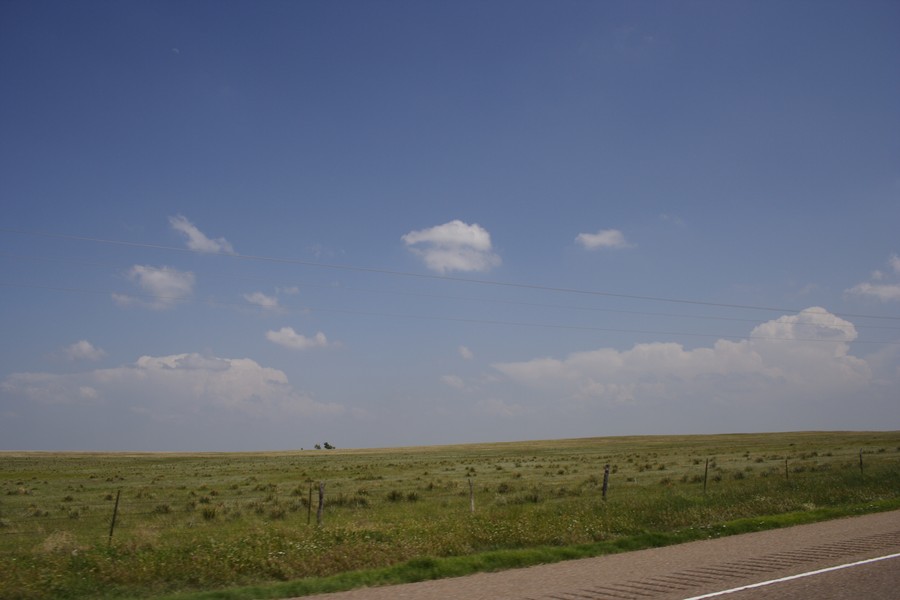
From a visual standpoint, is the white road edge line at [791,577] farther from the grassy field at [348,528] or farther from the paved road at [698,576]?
the grassy field at [348,528]

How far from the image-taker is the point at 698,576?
11.4 m

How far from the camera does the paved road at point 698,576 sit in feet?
32.9

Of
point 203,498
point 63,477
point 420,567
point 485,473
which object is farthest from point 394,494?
point 63,477

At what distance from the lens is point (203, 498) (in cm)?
3362

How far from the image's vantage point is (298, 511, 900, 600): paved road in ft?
32.9

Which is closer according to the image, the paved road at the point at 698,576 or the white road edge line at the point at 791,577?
the white road edge line at the point at 791,577

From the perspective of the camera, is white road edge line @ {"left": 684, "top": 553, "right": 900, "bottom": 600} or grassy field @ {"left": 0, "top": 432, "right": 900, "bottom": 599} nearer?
white road edge line @ {"left": 684, "top": 553, "right": 900, "bottom": 600}

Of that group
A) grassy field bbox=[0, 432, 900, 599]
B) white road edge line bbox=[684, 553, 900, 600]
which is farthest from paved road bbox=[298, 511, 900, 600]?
grassy field bbox=[0, 432, 900, 599]

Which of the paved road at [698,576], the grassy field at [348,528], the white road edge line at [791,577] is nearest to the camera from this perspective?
the white road edge line at [791,577]

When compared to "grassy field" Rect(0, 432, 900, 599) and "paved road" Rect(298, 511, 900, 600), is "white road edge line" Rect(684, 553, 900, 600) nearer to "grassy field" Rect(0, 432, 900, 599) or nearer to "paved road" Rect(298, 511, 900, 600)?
"paved road" Rect(298, 511, 900, 600)

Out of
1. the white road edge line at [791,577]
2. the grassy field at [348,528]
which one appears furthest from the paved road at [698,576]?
the grassy field at [348,528]

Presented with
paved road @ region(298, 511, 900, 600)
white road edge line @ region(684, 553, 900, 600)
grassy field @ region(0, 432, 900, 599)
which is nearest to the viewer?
white road edge line @ region(684, 553, 900, 600)

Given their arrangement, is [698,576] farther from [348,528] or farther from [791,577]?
[348,528]

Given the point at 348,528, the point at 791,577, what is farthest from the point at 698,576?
the point at 348,528
